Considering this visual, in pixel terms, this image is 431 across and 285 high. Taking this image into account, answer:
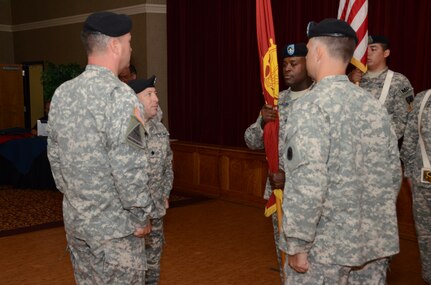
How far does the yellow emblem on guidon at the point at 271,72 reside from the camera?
2979 mm

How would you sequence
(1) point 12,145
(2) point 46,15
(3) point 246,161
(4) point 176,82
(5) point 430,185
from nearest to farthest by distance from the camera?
Answer: (5) point 430,185
(3) point 246,161
(1) point 12,145
(4) point 176,82
(2) point 46,15

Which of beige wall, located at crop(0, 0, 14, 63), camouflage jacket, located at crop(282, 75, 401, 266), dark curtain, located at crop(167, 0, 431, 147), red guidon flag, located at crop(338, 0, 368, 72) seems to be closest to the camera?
camouflage jacket, located at crop(282, 75, 401, 266)

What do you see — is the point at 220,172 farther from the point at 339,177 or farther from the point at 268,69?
the point at 339,177

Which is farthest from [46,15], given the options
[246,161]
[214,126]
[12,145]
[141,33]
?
[246,161]

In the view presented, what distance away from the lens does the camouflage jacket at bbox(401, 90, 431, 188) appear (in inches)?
130

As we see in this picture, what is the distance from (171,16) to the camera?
7938 mm

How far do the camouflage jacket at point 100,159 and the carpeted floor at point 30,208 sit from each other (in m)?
3.36

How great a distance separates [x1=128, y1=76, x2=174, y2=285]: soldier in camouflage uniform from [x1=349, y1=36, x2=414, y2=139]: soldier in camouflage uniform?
1.70 metres

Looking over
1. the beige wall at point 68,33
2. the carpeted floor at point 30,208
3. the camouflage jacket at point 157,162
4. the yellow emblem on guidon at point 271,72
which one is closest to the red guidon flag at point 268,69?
the yellow emblem on guidon at point 271,72

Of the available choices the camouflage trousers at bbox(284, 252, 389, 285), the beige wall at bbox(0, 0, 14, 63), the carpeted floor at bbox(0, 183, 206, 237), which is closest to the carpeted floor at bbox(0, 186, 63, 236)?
the carpeted floor at bbox(0, 183, 206, 237)

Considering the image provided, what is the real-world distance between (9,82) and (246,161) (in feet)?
23.0

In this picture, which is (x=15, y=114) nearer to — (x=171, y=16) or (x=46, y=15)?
(x=46, y=15)

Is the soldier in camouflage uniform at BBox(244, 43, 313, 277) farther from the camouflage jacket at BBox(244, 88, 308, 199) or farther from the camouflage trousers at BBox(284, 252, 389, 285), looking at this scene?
the camouflage trousers at BBox(284, 252, 389, 285)

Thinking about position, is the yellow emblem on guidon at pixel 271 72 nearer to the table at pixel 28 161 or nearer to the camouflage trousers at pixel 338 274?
the camouflage trousers at pixel 338 274
